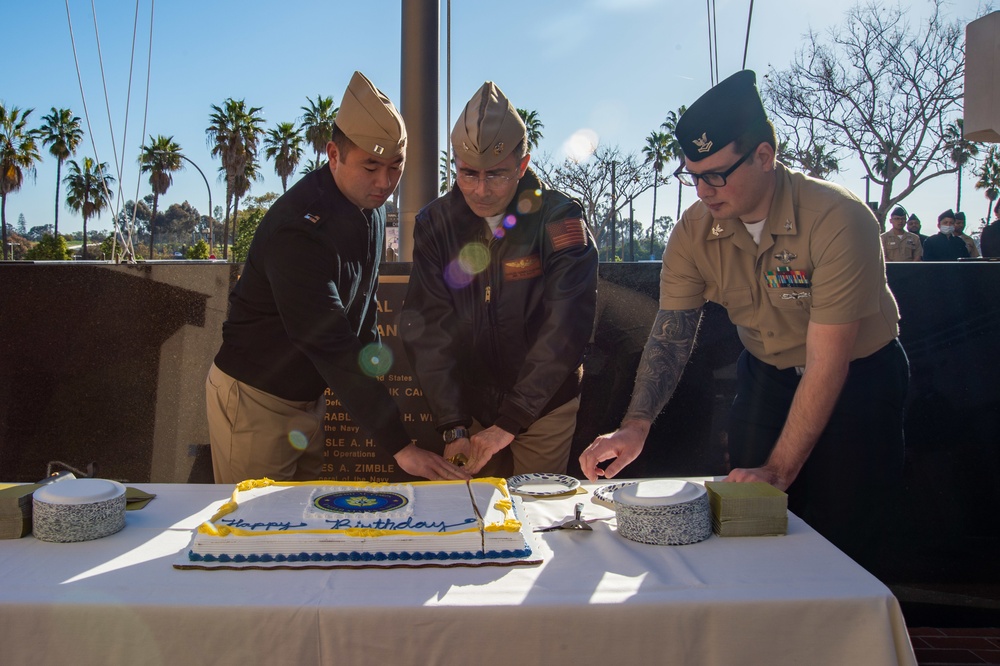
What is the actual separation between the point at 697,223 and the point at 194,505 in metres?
1.61

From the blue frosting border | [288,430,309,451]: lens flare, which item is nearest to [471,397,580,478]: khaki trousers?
[288,430,309,451]: lens flare

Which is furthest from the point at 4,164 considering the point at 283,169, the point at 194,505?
the point at 194,505

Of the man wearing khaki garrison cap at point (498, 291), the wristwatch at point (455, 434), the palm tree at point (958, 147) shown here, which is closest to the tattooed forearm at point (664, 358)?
the man wearing khaki garrison cap at point (498, 291)

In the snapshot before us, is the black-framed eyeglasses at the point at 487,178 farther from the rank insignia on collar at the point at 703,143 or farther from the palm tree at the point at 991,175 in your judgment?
the palm tree at the point at 991,175

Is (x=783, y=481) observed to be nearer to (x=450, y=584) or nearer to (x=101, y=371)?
(x=450, y=584)

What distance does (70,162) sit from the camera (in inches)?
1687

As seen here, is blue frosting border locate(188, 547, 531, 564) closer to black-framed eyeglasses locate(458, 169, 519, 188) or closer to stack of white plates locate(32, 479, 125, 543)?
stack of white plates locate(32, 479, 125, 543)

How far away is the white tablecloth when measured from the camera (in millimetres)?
1198

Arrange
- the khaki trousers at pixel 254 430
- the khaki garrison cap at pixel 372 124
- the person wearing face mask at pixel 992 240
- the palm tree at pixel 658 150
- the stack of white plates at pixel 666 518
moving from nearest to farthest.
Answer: the stack of white plates at pixel 666 518 → the khaki garrison cap at pixel 372 124 → the khaki trousers at pixel 254 430 → the person wearing face mask at pixel 992 240 → the palm tree at pixel 658 150

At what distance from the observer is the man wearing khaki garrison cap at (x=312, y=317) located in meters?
2.22

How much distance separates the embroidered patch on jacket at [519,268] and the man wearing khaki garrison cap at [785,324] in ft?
1.39

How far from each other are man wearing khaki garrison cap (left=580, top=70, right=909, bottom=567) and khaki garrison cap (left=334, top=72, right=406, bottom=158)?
2.86 feet

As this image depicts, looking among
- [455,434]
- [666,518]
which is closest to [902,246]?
[455,434]

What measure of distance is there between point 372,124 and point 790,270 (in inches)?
52.1
